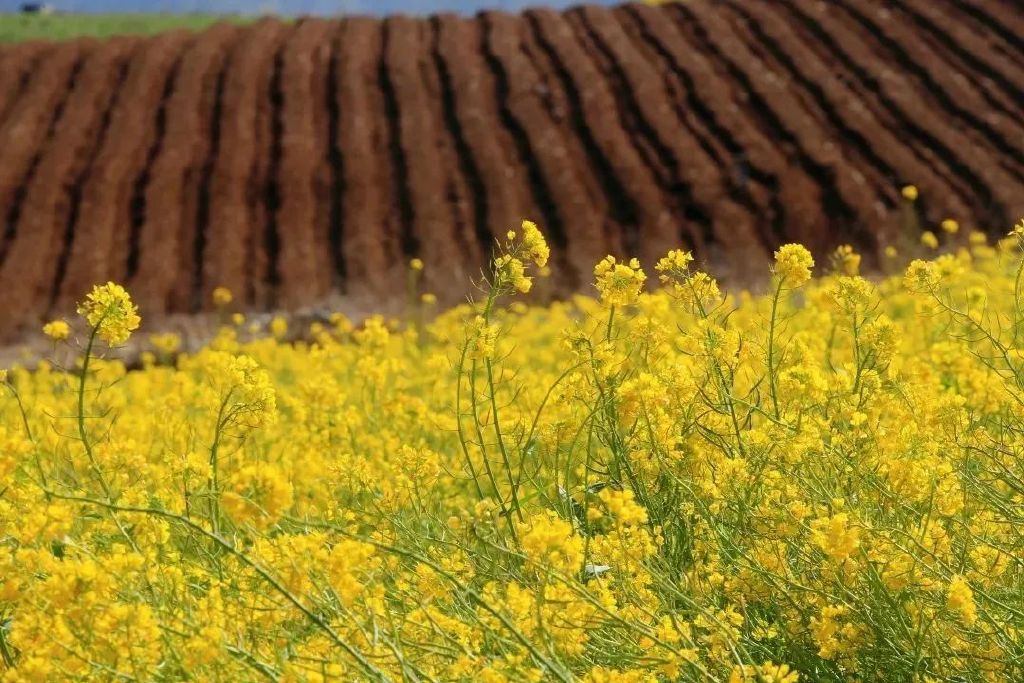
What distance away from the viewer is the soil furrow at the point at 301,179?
17.5 metres

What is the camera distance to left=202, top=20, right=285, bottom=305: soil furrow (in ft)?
57.9

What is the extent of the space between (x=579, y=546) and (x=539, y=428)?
101cm

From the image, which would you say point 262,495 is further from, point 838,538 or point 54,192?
point 54,192

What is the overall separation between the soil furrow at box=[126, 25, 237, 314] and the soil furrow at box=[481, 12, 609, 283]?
469 cm

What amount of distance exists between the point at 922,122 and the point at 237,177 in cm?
1015

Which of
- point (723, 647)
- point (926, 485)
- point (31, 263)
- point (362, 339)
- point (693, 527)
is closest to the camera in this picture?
point (723, 647)

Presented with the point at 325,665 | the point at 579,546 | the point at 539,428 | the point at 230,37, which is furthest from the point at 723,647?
the point at 230,37

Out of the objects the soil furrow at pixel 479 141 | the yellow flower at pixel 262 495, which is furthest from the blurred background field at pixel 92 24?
the yellow flower at pixel 262 495

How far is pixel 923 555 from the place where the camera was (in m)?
2.31

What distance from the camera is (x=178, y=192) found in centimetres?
1888

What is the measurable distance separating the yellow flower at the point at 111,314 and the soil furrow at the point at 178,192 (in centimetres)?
1534

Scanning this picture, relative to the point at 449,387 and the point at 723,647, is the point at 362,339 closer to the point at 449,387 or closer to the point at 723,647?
the point at 449,387

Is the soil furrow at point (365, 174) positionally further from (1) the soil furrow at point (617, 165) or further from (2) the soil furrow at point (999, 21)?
(2) the soil furrow at point (999, 21)

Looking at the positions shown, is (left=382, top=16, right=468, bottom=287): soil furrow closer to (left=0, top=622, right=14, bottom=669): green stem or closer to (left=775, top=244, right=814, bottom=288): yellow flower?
(left=775, top=244, right=814, bottom=288): yellow flower
